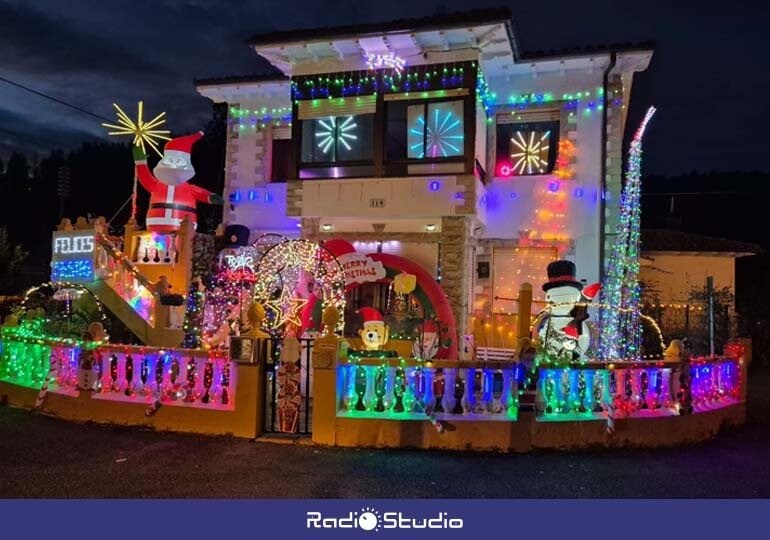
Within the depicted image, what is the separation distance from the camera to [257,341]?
750 centimetres

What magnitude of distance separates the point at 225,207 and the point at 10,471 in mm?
10468

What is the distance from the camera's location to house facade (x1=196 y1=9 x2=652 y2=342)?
12.5 m

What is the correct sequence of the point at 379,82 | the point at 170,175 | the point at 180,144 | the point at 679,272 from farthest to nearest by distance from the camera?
the point at 679,272 < the point at 180,144 < the point at 170,175 < the point at 379,82

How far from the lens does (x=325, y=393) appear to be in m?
7.13

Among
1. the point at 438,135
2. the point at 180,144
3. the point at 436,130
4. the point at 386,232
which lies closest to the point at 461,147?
the point at 438,135

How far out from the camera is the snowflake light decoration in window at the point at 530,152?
13.9 metres

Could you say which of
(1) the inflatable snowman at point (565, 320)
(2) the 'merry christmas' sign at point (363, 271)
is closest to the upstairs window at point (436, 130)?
(2) the 'merry christmas' sign at point (363, 271)

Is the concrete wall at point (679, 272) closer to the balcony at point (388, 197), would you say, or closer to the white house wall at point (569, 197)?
the white house wall at point (569, 197)

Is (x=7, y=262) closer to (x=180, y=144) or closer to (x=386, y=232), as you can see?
(x=180, y=144)

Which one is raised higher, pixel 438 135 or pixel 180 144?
pixel 180 144

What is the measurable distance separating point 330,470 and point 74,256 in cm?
984

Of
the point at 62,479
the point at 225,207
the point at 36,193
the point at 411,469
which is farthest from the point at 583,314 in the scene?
the point at 36,193

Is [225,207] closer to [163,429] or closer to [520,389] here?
[163,429]

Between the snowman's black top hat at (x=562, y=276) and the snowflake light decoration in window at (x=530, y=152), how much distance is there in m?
4.24
